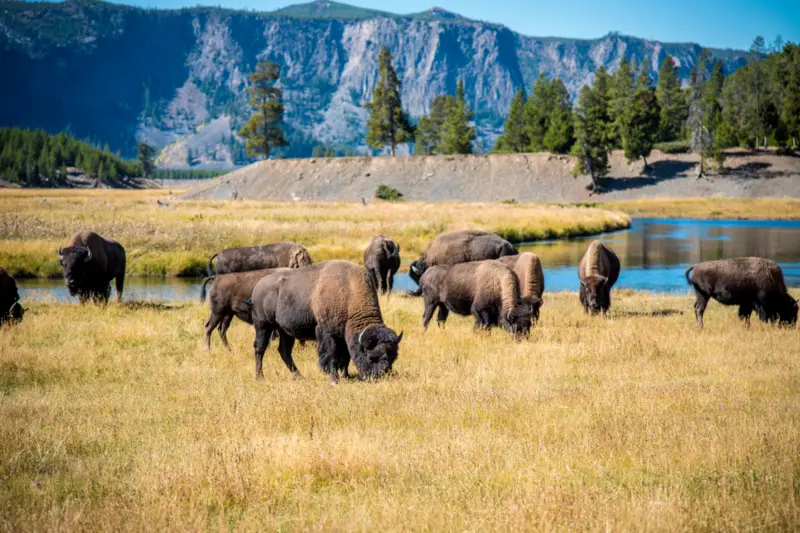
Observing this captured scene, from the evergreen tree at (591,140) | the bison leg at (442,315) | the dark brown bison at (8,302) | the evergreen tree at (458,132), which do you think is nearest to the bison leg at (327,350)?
the bison leg at (442,315)

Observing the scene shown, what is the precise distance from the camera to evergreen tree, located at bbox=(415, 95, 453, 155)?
121275 millimetres

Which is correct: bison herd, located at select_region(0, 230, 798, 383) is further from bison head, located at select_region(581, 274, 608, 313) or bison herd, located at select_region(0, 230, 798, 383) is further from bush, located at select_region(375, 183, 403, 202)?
bush, located at select_region(375, 183, 403, 202)

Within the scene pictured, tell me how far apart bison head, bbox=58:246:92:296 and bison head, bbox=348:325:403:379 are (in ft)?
37.5

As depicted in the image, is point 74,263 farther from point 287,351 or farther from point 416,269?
point 287,351

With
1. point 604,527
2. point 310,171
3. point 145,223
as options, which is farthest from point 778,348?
point 310,171

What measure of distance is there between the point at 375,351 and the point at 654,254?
33.8m

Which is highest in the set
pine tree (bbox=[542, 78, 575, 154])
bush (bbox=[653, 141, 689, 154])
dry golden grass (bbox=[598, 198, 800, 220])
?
pine tree (bbox=[542, 78, 575, 154])

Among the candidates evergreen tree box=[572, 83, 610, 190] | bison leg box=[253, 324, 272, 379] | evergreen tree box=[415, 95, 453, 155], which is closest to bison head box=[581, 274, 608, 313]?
bison leg box=[253, 324, 272, 379]

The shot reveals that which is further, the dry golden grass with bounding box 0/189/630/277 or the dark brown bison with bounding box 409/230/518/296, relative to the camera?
the dry golden grass with bounding box 0/189/630/277

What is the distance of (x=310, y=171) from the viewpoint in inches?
3898

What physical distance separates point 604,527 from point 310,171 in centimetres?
9646

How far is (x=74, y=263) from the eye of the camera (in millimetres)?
18219

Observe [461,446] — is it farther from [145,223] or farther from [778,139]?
[778,139]

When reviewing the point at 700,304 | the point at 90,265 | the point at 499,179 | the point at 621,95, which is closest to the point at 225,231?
the point at 90,265
